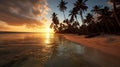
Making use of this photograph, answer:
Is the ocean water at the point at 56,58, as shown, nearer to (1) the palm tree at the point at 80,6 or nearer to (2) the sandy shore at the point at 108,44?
(2) the sandy shore at the point at 108,44

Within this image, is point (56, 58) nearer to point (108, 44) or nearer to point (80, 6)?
point (108, 44)

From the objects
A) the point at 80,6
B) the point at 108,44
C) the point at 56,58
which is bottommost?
the point at 56,58

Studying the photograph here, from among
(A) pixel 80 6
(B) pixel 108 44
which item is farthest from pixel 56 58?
(A) pixel 80 6

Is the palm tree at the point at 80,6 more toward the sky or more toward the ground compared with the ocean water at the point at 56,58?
more toward the sky

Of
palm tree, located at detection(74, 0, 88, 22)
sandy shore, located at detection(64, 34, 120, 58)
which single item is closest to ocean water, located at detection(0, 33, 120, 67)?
sandy shore, located at detection(64, 34, 120, 58)

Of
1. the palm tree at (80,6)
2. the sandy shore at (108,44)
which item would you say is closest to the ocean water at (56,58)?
the sandy shore at (108,44)

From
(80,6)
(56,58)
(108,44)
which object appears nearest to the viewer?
(56,58)

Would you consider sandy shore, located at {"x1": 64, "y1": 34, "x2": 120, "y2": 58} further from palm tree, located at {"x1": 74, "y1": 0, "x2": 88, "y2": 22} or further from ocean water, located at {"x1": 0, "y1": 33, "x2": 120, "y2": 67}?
palm tree, located at {"x1": 74, "y1": 0, "x2": 88, "y2": 22}

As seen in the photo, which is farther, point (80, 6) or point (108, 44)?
point (80, 6)

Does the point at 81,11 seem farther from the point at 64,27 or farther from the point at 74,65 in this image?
the point at 64,27

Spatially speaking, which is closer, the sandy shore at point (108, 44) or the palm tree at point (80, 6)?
the sandy shore at point (108, 44)

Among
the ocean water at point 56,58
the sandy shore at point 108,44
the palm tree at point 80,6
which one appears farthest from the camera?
the palm tree at point 80,6

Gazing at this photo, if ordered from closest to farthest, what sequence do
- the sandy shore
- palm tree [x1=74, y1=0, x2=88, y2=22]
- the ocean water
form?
the ocean water → the sandy shore → palm tree [x1=74, y1=0, x2=88, y2=22]

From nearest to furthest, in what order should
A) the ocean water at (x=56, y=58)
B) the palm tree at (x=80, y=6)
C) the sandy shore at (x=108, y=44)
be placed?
the ocean water at (x=56, y=58)
the sandy shore at (x=108, y=44)
the palm tree at (x=80, y=6)
